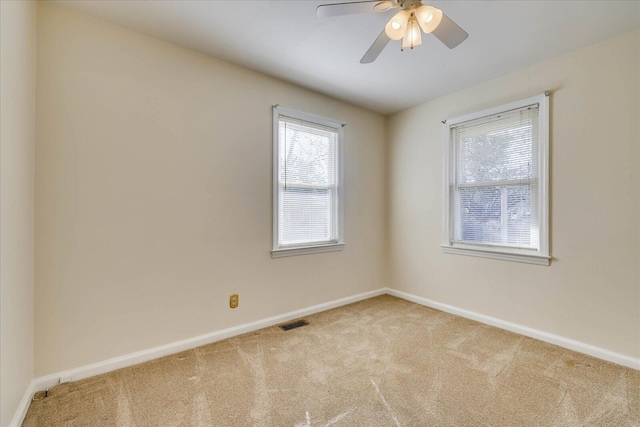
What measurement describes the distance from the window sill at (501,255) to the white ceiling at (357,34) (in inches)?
68.2

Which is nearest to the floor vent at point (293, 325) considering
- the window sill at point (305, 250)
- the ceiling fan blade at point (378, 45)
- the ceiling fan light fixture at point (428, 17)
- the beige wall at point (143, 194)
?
the beige wall at point (143, 194)

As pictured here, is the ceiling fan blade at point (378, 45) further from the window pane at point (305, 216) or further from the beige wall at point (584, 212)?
the beige wall at point (584, 212)

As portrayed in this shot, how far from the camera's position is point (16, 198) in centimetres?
155

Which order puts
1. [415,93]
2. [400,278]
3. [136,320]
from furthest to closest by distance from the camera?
[400,278] < [415,93] < [136,320]

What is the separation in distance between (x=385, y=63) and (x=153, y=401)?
3063 millimetres

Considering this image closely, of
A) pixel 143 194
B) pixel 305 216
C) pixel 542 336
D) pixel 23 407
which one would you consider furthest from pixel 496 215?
pixel 23 407

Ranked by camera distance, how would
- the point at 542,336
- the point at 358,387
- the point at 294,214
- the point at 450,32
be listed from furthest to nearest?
the point at 294,214
the point at 542,336
the point at 358,387
the point at 450,32

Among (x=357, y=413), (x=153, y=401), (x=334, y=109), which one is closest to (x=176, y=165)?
(x=153, y=401)

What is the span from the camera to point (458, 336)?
2635 mm

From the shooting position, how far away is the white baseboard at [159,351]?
6.19 feet

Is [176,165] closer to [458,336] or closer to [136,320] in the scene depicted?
[136,320]

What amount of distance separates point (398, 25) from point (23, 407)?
2958 millimetres

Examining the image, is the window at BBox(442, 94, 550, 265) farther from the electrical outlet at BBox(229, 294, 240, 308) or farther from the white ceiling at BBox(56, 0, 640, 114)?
the electrical outlet at BBox(229, 294, 240, 308)

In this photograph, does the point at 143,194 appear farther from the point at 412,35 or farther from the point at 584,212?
the point at 584,212
